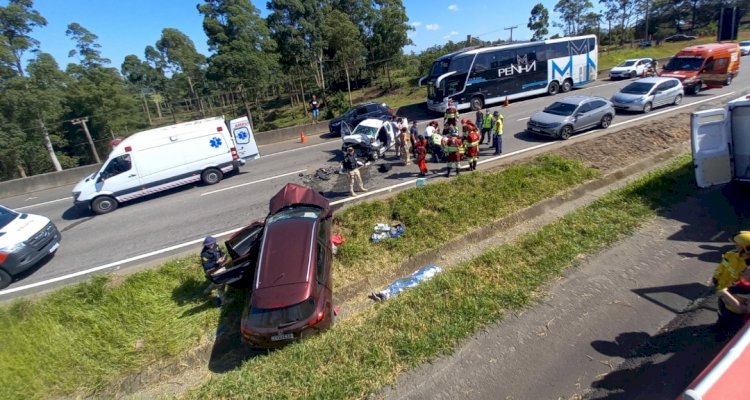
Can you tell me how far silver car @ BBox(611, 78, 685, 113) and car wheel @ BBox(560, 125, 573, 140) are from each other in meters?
5.21

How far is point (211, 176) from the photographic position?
1400cm

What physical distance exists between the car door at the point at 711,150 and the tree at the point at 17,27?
33846mm

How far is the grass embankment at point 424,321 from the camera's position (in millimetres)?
4699

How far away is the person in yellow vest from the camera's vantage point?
→ 4.30 m

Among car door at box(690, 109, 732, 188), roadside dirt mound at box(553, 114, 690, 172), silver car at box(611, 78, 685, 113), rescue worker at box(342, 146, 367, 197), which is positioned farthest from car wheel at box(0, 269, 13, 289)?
silver car at box(611, 78, 685, 113)

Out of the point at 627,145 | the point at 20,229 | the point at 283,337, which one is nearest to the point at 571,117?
the point at 627,145

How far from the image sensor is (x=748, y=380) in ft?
7.57

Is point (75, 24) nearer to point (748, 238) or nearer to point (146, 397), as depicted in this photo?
point (146, 397)

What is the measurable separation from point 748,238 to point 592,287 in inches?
85.9

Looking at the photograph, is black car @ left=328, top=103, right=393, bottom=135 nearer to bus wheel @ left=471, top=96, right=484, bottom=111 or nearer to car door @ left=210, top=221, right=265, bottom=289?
bus wheel @ left=471, top=96, right=484, bottom=111

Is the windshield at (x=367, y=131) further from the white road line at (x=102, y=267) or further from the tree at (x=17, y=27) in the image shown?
the tree at (x=17, y=27)

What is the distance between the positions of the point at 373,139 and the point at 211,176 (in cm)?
657

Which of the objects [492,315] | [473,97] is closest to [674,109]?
[473,97]

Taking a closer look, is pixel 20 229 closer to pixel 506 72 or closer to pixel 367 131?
pixel 367 131
